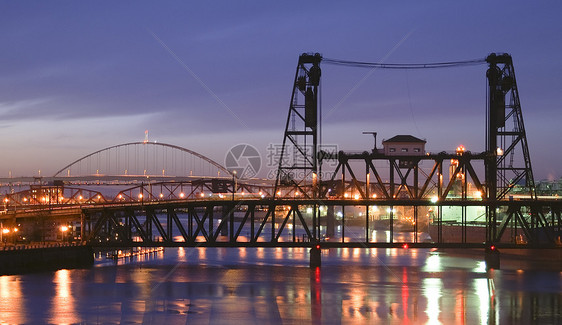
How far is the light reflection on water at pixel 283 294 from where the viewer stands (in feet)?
199

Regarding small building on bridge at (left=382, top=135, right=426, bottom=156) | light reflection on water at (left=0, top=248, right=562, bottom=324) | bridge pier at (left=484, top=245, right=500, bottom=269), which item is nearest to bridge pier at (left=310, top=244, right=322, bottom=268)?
light reflection on water at (left=0, top=248, right=562, bottom=324)

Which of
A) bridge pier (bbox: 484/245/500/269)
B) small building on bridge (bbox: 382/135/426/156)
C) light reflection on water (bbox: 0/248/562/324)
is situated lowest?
light reflection on water (bbox: 0/248/562/324)

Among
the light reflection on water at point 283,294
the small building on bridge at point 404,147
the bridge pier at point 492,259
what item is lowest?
the light reflection on water at point 283,294

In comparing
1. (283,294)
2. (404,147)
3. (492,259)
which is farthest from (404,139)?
(283,294)

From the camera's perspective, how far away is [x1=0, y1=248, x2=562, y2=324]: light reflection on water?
60625 mm

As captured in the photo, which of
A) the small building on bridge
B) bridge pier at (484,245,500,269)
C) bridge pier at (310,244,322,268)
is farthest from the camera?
the small building on bridge

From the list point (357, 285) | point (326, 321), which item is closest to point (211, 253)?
point (357, 285)

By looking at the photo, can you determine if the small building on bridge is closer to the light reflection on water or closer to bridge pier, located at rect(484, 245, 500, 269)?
the light reflection on water

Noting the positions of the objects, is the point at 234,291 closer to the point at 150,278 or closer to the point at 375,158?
the point at 150,278

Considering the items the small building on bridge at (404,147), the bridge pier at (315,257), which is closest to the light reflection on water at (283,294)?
the bridge pier at (315,257)

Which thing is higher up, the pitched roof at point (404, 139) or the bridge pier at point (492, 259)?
the pitched roof at point (404, 139)

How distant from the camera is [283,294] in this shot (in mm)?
72938

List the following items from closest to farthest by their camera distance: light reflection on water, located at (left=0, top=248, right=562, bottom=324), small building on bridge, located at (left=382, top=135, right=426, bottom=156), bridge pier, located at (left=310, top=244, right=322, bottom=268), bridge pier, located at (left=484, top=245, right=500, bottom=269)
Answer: light reflection on water, located at (left=0, top=248, right=562, bottom=324)
bridge pier, located at (left=310, top=244, right=322, bottom=268)
bridge pier, located at (left=484, top=245, right=500, bottom=269)
small building on bridge, located at (left=382, top=135, right=426, bottom=156)

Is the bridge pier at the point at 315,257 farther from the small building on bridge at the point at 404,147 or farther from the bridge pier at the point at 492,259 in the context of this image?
the bridge pier at the point at 492,259
